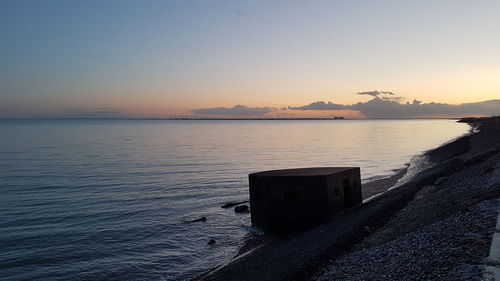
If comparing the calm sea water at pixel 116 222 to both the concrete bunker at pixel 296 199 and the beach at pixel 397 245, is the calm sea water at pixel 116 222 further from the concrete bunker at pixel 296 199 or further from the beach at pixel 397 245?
the beach at pixel 397 245

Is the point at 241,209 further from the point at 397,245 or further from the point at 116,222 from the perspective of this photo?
the point at 397,245

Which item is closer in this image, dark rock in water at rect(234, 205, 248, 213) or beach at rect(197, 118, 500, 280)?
beach at rect(197, 118, 500, 280)

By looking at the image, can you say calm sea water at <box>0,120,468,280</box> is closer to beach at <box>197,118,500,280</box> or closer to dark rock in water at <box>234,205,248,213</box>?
dark rock in water at <box>234,205,248,213</box>

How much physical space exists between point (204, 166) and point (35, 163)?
64.9 ft

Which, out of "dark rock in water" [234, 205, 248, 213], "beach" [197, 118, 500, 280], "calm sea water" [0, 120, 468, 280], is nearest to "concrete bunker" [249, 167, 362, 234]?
"beach" [197, 118, 500, 280]

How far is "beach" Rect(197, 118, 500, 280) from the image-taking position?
25.9ft

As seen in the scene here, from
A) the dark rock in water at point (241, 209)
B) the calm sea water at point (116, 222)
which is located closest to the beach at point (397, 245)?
the calm sea water at point (116, 222)

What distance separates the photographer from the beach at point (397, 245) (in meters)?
7.89

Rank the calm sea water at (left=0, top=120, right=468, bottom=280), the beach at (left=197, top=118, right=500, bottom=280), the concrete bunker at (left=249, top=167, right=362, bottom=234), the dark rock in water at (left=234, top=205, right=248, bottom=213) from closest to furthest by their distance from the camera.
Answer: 1. the beach at (left=197, top=118, right=500, bottom=280)
2. the calm sea water at (left=0, top=120, right=468, bottom=280)
3. the concrete bunker at (left=249, top=167, right=362, bottom=234)
4. the dark rock in water at (left=234, top=205, right=248, bottom=213)

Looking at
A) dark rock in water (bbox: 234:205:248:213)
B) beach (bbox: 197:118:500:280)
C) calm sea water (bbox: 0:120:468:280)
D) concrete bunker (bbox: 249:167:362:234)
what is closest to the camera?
beach (bbox: 197:118:500:280)

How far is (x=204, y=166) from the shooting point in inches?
1837

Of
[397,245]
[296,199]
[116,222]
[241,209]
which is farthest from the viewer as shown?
[241,209]

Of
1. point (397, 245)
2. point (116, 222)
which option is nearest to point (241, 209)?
point (116, 222)

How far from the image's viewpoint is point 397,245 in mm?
9969
